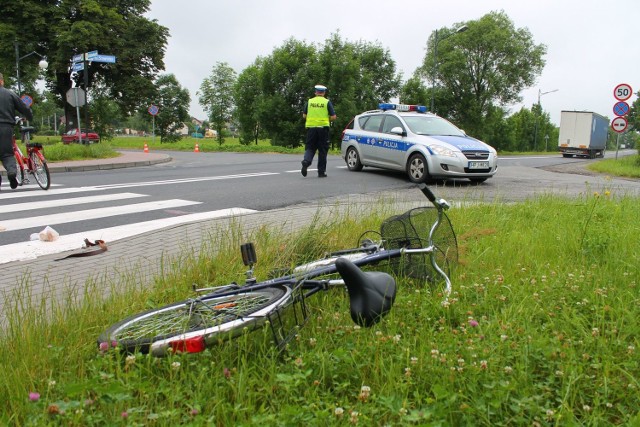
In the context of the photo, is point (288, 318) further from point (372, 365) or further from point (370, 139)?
point (370, 139)

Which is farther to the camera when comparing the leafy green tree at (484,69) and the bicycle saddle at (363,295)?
the leafy green tree at (484,69)

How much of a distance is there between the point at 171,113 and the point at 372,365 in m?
76.8

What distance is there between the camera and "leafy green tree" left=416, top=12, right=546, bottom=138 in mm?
65688

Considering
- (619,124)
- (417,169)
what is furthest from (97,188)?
(619,124)

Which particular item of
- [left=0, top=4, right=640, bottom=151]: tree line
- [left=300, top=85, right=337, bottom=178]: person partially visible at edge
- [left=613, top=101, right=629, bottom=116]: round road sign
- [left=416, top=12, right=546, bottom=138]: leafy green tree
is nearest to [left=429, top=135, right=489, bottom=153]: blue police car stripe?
[left=300, top=85, right=337, bottom=178]: person partially visible at edge

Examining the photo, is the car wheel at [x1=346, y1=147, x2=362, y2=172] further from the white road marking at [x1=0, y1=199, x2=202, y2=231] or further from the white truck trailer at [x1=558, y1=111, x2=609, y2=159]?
the white truck trailer at [x1=558, y1=111, x2=609, y2=159]

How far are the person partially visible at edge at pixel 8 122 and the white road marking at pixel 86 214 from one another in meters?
3.26

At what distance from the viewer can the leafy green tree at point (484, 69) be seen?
65688 millimetres

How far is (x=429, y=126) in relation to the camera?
1294 centimetres

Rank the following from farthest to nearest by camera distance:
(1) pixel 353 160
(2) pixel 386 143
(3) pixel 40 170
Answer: (1) pixel 353 160
(2) pixel 386 143
(3) pixel 40 170

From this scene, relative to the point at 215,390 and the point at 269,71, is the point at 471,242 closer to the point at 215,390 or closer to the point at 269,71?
the point at 215,390

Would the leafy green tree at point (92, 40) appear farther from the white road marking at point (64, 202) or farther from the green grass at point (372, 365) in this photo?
the green grass at point (372, 365)

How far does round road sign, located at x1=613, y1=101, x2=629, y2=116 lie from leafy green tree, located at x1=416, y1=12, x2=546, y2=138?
43.5 m

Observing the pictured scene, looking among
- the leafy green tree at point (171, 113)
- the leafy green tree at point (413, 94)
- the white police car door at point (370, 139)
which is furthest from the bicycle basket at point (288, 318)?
the leafy green tree at point (171, 113)
